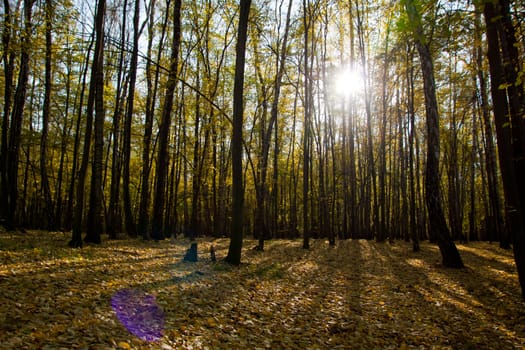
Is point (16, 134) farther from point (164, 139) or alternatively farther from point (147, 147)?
point (164, 139)

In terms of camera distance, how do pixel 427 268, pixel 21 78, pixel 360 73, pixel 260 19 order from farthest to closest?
pixel 360 73
pixel 260 19
pixel 21 78
pixel 427 268

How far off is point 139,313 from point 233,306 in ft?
5.72

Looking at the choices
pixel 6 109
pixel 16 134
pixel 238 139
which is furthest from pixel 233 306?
pixel 6 109

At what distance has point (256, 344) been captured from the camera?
409 cm

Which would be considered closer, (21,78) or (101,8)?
(101,8)

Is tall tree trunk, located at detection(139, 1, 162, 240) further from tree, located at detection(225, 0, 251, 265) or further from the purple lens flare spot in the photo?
the purple lens flare spot

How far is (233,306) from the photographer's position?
211 inches

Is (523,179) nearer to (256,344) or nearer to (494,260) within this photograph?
(256,344)

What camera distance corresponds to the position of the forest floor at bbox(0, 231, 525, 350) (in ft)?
11.6

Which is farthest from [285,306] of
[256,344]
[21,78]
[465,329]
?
[21,78]

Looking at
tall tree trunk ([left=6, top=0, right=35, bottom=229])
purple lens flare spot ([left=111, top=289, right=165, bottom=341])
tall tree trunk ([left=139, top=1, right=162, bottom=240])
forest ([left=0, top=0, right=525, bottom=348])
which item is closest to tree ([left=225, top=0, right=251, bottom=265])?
forest ([left=0, top=0, right=525, bottom=348])

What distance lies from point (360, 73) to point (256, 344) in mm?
20631

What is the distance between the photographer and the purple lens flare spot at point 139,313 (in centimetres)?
368

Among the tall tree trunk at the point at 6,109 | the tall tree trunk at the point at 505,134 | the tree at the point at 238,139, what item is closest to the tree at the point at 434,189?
the tall tree trunk at the point at 505,134
